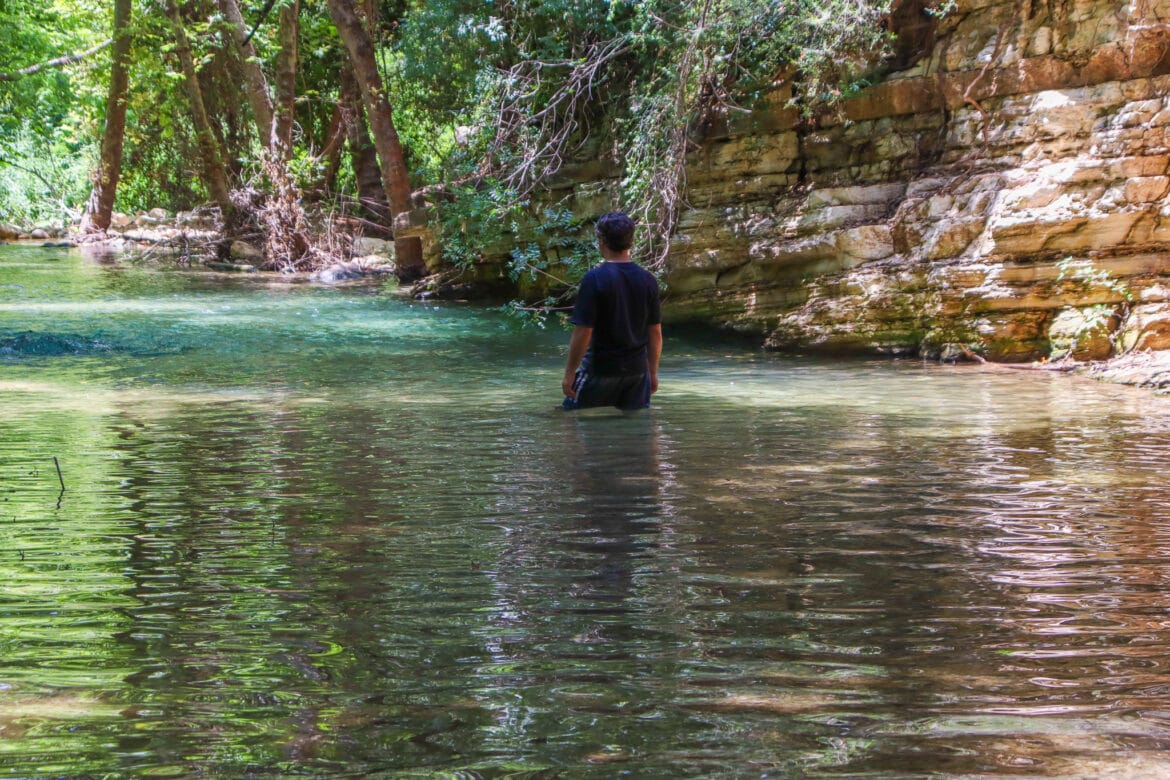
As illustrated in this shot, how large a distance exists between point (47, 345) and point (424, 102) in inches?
442

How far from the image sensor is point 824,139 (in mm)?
15008

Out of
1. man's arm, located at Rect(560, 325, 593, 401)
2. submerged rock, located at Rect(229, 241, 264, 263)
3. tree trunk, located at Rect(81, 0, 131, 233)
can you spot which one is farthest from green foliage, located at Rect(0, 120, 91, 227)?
man's arm, located at Rect(560, 325, 593, 401)

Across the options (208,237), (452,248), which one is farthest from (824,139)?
(208,237)

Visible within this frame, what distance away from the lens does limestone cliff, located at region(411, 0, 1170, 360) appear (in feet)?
40.5

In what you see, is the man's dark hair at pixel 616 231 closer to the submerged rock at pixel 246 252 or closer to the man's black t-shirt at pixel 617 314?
the man's black t-shirt at pixel 617 314

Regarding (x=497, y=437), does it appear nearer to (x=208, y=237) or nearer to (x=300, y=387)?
(x=300, y=387)

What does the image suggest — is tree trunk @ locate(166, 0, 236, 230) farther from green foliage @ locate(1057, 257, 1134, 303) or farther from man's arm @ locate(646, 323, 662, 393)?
man's arm @ locate(646, 323, 662, 393)

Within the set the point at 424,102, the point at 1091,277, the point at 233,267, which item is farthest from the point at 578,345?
the point at 233,267

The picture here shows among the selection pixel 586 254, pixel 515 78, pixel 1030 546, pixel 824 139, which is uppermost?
pixel 515 78

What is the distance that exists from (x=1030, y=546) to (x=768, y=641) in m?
1.83

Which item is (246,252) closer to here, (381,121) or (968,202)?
(381,121)

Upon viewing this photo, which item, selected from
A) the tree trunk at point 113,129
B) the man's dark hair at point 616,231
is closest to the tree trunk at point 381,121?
the tree trunk at point 113,129

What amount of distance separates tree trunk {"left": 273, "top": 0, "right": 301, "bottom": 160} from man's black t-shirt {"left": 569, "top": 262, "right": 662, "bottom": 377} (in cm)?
2143

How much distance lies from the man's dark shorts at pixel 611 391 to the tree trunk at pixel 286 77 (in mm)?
21311
